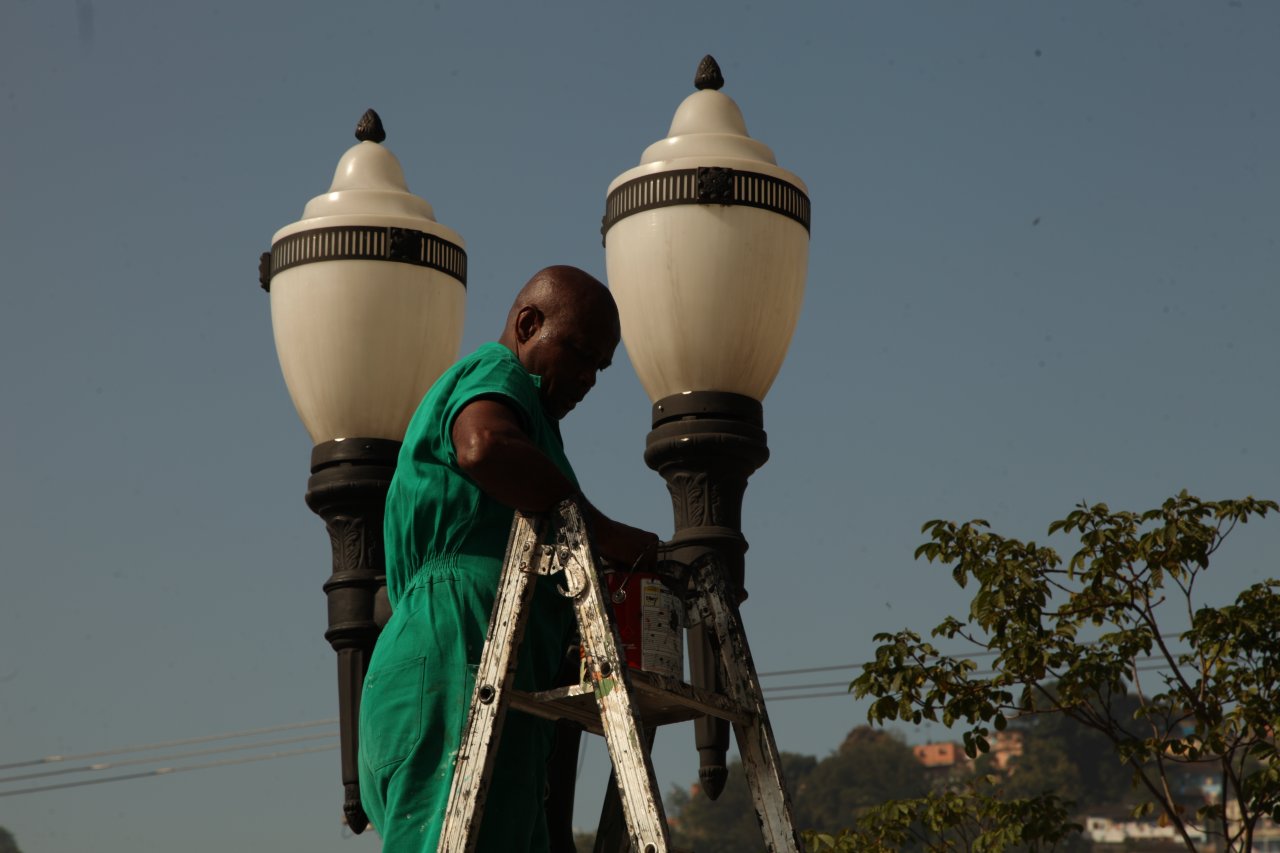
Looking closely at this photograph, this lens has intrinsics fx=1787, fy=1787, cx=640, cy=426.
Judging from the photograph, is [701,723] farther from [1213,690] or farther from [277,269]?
[1213,690]

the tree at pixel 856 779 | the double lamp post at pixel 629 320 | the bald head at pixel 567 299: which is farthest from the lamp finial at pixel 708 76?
the tree at pixel 856 779

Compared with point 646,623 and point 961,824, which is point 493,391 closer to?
point 646,623

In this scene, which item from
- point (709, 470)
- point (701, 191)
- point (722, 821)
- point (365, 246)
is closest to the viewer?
point (709, 470)

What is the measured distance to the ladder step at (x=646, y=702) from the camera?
3326mm

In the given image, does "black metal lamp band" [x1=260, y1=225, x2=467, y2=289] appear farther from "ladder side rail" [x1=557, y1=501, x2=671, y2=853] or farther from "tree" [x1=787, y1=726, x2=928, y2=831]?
"tree" [x1=787, y1=726, x2=928, y2=831]

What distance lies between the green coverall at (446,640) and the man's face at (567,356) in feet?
0.12

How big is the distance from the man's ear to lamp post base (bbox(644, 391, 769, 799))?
935 millimetres

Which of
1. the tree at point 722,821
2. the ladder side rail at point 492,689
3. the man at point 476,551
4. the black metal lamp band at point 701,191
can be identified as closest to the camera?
the ladder side rail at point 492,689

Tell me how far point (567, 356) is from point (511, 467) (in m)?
0.48

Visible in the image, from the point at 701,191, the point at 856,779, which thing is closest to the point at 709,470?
the point at 701,191

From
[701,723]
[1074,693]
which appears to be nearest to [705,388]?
[701,723]

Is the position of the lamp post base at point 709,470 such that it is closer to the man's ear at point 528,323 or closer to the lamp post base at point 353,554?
the man's ear at point 528,323

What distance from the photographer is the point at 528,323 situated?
379 centimetres

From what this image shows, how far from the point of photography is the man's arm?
334cm
